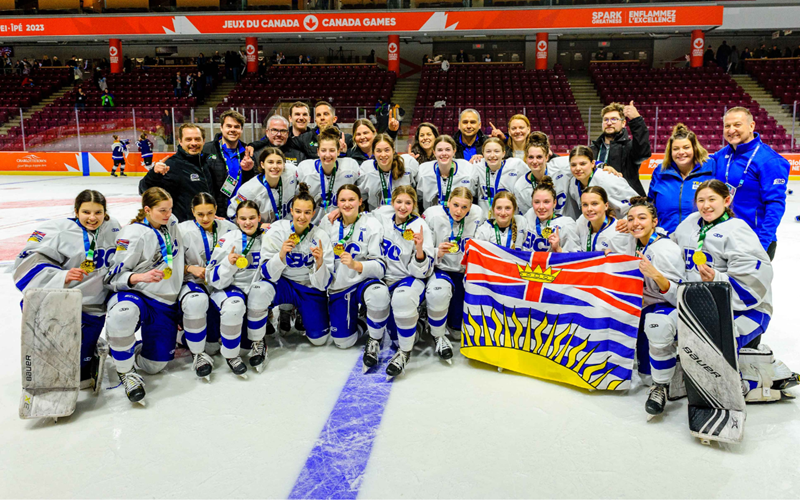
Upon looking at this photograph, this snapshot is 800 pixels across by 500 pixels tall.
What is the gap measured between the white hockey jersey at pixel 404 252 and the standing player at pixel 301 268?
414mm

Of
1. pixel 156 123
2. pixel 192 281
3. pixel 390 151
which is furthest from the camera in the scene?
pixel 156 123

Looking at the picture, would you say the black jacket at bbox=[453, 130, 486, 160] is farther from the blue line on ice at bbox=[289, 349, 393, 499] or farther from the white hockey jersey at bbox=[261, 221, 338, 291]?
the blue line on ice at bbox=[289, 349, 393, 499]

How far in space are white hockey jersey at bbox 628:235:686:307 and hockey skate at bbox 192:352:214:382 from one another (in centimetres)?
269

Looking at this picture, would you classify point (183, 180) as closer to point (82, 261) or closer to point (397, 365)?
point (82, 261)

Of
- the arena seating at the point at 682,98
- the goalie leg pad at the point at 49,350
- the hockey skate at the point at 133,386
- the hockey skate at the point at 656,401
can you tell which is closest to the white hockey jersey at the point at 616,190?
the hockey skate at the point at 656,401

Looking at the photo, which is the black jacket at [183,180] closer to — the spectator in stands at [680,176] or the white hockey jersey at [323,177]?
the white hockey jersey at [323,177]

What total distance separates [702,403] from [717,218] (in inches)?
41.0

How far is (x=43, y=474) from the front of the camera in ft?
7.82

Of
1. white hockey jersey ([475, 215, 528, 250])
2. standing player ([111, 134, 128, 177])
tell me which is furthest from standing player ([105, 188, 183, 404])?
standing player ([111, 134, 128, 177])

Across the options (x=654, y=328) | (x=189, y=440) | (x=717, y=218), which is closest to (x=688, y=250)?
(x=717, y=218)

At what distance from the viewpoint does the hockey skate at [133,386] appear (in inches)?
117

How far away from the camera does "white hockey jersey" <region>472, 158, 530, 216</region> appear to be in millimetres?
4324

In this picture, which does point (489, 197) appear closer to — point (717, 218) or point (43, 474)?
point (717, 218)

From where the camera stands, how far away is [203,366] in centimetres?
332
